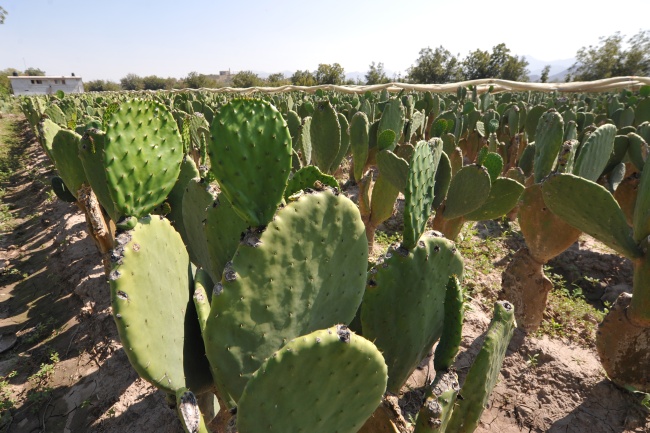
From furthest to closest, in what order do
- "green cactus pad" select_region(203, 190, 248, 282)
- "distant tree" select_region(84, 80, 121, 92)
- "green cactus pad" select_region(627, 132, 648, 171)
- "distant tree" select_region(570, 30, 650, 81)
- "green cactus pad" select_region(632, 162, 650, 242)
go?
1. "distant tree" select_region(84, 80, 121, 92)
2. "distant tree" select_region(570, 30, 650, 81)
3. "green cactus pad" select_region(627, 132, 648, 171)
4. "green cactus pad" select_region(632, 162, 650, 242)
5. "green cactus pad" select_region(203, 190, 248, 282)

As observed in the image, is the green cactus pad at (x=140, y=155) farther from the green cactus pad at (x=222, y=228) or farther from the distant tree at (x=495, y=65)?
the distant tree at (x=495, y=65)

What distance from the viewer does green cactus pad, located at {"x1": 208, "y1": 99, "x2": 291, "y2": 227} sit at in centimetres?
92

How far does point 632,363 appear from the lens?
1990mm

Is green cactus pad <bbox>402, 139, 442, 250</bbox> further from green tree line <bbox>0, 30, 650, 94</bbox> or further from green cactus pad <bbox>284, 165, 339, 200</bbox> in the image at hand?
green tree line <bbox>0, 30, 650, 94</bbox>

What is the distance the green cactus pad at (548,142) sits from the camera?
7.57 feet

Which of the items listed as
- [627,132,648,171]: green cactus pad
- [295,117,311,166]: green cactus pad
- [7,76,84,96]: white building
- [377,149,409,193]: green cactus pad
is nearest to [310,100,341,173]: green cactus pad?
[295,117,311,166]: green cactus pad

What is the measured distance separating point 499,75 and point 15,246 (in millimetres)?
40563

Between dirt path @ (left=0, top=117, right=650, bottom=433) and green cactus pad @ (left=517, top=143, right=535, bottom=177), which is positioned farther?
green cactus pad @ (left=517, top=143, right=535, bottom=177)

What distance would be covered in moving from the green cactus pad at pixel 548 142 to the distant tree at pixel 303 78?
34.1m

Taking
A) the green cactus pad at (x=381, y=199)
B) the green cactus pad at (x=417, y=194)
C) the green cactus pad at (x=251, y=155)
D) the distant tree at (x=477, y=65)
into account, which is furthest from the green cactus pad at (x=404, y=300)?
the distant tree at (x=477, y=65)

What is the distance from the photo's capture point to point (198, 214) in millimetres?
1574

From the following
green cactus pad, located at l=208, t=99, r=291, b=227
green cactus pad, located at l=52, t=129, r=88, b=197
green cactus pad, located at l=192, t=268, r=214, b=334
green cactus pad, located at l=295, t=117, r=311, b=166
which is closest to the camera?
green cactus pad, located at l=208, t=99, r=291, b=227

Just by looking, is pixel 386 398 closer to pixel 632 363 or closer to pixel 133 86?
pixel 632 363

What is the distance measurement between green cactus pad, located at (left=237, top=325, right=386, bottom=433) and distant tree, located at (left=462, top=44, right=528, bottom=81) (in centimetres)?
4069
